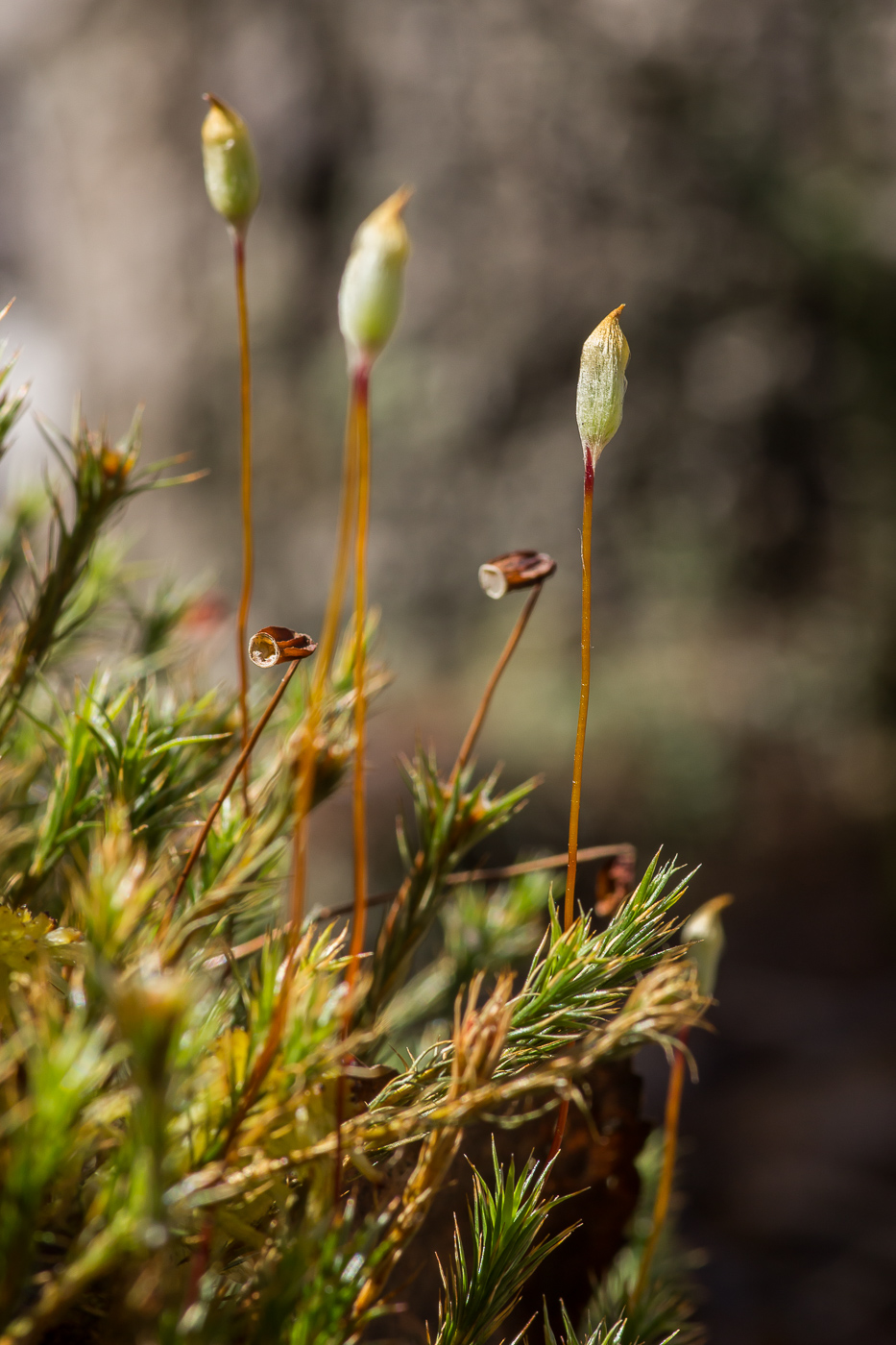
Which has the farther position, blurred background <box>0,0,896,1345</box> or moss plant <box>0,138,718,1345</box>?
blurred background <box>0,0,896,1345</box>

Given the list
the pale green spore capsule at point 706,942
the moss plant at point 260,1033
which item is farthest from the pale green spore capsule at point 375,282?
the pale green spore capsule at point 706,942

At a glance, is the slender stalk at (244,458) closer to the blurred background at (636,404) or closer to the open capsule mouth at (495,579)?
the open capsule mouth at (495,579)

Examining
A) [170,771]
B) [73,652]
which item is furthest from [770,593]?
[170,771]

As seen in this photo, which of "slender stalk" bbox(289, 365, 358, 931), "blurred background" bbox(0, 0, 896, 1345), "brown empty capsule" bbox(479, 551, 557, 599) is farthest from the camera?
"blurred background" bbox(0, 0, 896, 1345)

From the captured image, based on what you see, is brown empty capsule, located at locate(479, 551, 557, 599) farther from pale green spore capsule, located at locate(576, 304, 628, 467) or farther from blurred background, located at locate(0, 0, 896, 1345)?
blurred background, located at locate(0, 0, 896, 1345)

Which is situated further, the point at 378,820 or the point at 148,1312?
the point at 378,820

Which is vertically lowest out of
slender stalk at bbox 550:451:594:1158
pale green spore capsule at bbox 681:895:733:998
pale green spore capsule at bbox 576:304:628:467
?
pale green spore capsule at bbox 681:895:733:998

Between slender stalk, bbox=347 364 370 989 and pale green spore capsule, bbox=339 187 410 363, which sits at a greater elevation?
pale green spore capsule, bbox=339 187 410 363

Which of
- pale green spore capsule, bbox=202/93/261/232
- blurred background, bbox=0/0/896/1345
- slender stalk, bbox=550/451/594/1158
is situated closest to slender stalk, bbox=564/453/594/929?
slender stalk, bbox=550/451/594/1158

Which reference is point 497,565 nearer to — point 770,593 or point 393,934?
point 393,934
